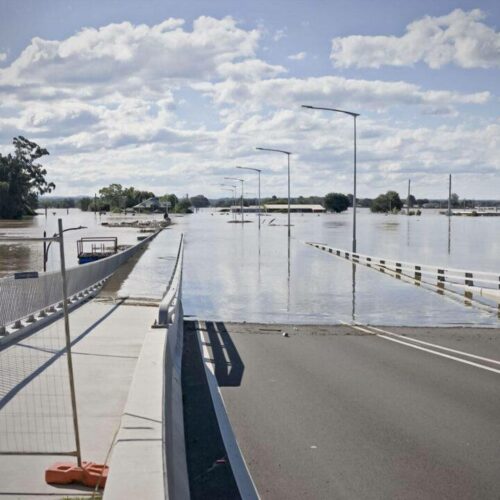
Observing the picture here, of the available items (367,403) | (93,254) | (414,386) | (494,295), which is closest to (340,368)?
(414,386)

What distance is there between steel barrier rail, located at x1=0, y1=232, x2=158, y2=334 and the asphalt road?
4.33 m

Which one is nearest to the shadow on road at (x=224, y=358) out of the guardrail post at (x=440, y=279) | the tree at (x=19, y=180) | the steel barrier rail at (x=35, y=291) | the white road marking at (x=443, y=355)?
the steel barrier rail at (x=35, y=291)

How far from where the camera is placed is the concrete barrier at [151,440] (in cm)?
Answer: 543

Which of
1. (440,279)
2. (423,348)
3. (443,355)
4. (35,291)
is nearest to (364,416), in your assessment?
(443,355)

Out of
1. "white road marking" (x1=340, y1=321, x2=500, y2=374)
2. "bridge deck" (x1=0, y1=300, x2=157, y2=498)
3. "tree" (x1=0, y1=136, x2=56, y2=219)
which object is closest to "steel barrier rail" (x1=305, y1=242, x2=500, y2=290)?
"white road marking" (x1=340, y1=321, x2=500, y2=374)

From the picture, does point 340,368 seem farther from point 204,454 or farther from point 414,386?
point 204,454

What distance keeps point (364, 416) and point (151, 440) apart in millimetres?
4170

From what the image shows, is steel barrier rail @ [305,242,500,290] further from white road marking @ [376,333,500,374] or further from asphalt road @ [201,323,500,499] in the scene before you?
asphalt road @ [201,323,500,499]

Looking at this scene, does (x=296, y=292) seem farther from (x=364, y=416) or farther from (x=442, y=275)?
(x=364, y=416)

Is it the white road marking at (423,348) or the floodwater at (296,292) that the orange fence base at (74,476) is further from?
the floodwater at (296,292)

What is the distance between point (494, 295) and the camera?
24953 mm

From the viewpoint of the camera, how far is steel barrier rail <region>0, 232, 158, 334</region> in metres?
15.7

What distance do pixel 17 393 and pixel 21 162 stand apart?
621 feet

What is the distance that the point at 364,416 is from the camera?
985 cm
